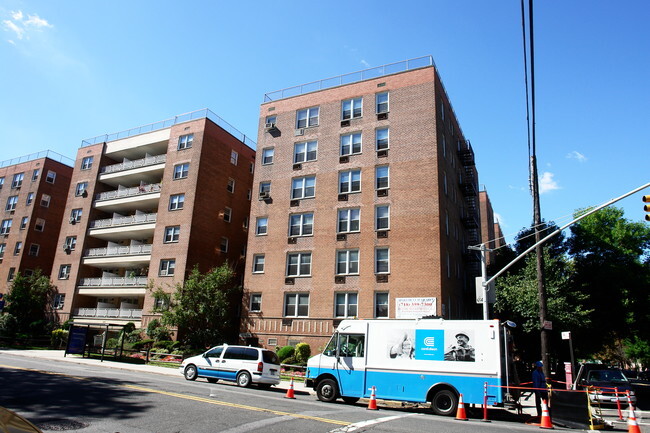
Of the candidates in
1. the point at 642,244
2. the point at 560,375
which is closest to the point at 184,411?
the point at 560,375

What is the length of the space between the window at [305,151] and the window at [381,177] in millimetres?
5358

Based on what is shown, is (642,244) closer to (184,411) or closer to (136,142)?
(184,411)

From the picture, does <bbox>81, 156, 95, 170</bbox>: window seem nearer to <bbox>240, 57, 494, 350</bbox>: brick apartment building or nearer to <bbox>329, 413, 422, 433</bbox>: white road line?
<bbox>240, 57, 494, 350</bbox>: brick apartment building

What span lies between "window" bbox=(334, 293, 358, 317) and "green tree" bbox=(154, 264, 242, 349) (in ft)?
27.0

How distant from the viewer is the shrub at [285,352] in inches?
1086

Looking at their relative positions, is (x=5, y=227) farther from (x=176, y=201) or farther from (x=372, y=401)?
(x=372, y=401)

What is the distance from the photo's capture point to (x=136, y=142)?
42.5 metres

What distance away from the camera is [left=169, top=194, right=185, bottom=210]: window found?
36.7 meters

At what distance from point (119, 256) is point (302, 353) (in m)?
20.6

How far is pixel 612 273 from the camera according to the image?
33.2 meters

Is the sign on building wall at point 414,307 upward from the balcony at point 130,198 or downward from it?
downward

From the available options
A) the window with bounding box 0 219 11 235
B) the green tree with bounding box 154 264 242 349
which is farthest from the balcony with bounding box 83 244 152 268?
the window with bounding box 0 219 11 235

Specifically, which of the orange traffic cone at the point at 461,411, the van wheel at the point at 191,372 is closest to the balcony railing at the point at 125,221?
the van wheel at the point at 191,372

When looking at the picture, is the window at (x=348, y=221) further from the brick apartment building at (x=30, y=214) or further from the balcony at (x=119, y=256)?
the brick apartment building at (x=30, y=214)
